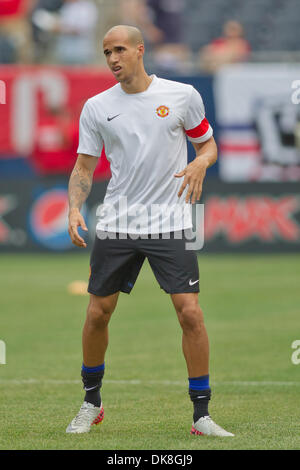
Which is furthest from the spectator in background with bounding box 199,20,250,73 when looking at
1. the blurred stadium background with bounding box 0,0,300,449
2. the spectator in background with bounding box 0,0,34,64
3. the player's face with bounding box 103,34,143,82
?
the player's face with bounding box 103,34,143,82

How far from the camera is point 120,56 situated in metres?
5.90

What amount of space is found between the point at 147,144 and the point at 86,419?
1764 millimetres

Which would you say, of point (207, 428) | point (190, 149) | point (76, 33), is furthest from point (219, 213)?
point (207, 428)

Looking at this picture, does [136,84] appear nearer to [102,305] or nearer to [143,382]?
[102,305]

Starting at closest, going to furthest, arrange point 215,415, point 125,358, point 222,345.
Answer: point 215,415
point 125,358
point 222,345

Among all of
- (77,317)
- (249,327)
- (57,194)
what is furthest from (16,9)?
(249,327)

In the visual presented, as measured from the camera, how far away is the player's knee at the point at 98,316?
19.8 feet

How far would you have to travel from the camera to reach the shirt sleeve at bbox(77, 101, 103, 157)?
6.05m

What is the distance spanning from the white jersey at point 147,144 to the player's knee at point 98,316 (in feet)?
1.65

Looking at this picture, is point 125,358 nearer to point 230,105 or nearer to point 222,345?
point 222,345

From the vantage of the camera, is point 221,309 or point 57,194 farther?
point 57,194

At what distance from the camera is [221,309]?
1192cm

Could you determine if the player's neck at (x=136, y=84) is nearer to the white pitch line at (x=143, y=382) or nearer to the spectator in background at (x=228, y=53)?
the white pitch line at (x=143, y=382)

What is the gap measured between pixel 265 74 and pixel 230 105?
34.4 inches
